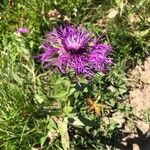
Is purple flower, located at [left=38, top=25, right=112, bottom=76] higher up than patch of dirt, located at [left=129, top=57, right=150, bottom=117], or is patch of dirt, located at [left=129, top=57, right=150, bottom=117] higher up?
purple flower, located at [left=38, top=25, right=112, bottom=76]

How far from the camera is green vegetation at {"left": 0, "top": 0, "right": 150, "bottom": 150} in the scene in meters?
2.62

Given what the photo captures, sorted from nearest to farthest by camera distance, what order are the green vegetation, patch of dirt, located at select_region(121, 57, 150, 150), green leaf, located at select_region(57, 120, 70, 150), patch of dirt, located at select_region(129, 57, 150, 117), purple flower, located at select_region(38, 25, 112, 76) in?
purple flower, located at select_region(38, 25, 112, 76) → green leaf, located at select_region(57, 120, 70, 150) → the green vegetation → patch of dirt, located at select_region(121, 57, 150, 150) → patch of dirt, located at select_region(129, 57, 150, 117)

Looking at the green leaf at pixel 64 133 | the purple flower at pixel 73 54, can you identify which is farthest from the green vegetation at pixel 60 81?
the purple flower at pixel 73 54

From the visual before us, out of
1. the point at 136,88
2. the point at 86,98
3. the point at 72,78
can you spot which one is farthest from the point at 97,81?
the point at 72,78

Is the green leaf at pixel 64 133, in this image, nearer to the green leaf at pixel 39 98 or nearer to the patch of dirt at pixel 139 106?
the green leaf at pixel 39 98

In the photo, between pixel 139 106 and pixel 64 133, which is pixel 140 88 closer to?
pixel 139 106

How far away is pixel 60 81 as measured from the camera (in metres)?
2.21

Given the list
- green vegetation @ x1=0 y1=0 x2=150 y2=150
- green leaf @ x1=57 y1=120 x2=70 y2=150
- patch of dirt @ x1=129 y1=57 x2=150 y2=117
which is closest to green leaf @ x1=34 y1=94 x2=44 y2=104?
green vegetation @ x1=0 y1=0 x2=150 y2=150

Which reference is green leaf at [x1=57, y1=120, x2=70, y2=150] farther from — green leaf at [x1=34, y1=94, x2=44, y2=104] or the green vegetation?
green leaf at [x1=34, y1=94, x2=44, y2=104]

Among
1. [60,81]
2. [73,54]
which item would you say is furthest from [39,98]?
[73,54]

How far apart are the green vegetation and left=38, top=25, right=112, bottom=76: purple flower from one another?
25 cm

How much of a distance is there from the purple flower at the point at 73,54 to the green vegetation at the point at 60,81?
25 cm

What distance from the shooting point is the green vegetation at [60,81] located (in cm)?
262

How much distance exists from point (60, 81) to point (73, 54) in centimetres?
27
